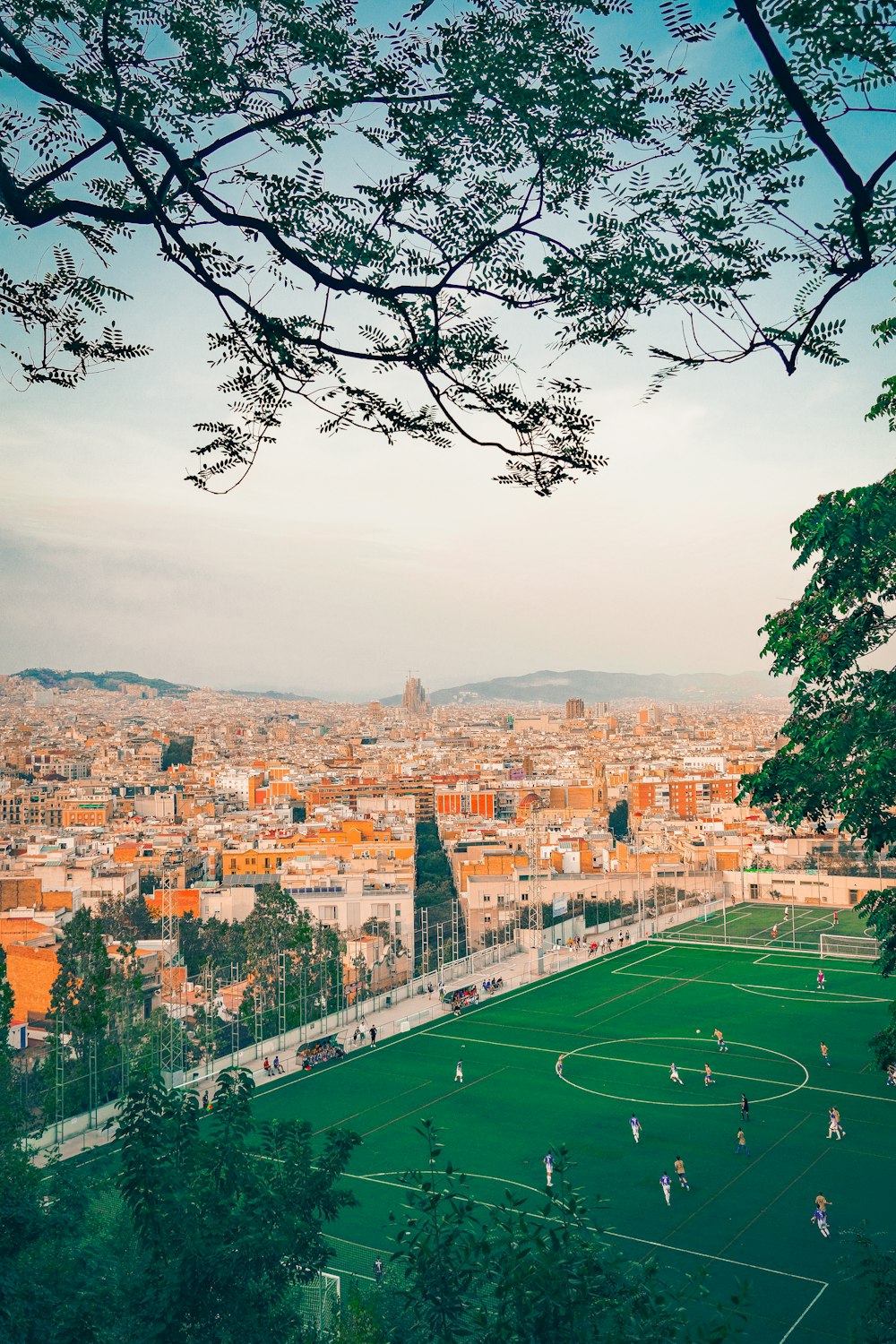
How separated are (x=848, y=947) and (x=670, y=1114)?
1389 cm

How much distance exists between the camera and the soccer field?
11984 millimetres

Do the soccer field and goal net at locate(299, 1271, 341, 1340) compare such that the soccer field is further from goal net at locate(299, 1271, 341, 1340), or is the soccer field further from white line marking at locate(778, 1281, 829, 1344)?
goal net at locate(299, 1271, 341, 1340)

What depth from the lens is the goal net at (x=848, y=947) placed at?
2851cm

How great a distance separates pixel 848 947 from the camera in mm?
28969

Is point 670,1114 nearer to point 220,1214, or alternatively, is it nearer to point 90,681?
point 220,1214

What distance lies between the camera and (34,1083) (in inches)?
824

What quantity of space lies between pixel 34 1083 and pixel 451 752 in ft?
272

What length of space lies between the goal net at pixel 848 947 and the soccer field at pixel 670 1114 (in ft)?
5.91

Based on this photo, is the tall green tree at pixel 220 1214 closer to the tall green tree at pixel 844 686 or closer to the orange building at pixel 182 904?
the tall green tree at pixel 844 686

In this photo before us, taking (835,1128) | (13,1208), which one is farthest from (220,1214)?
(835,1128)

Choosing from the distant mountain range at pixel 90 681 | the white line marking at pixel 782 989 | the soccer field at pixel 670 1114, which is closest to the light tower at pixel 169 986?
the soccer field at pixel 670 1114

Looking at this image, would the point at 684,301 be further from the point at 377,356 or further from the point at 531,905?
the point at 531,905

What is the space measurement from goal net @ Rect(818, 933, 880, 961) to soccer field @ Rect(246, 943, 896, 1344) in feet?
5.91

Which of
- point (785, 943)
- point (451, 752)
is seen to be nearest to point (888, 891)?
point (785, 943)
